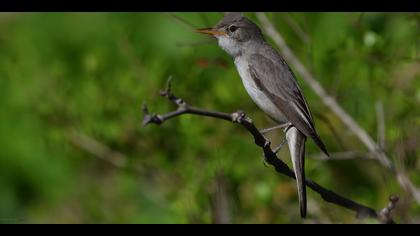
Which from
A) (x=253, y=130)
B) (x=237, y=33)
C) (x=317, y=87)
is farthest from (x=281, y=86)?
(x=253, y=130)

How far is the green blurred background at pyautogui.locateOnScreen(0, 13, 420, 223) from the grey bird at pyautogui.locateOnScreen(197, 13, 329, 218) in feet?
0.67

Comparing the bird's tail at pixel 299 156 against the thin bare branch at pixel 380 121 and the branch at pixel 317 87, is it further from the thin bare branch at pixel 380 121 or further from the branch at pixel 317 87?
the branch at pixel 317 87

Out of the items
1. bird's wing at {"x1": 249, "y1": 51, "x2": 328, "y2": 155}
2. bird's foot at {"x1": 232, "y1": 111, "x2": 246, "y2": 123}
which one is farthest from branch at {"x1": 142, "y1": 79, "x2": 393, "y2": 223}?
bird's wing at {"x1": 249, "y1": 51, "x2": 328, "y2": 155}

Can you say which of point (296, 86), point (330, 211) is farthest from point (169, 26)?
point (296, 86)

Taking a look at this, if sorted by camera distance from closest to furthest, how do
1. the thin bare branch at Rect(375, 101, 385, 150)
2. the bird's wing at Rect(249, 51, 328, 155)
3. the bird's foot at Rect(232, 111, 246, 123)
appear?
the bird's foot at Rect(232, 111, 246, 123) < the bird's wing at Rect(249, 51, 328, 155) < the thin bare branch at Rect(375, 101, 385, 150)

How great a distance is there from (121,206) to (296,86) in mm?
2570

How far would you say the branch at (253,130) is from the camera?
2.23 m

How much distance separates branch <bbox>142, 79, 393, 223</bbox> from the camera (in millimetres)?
2232

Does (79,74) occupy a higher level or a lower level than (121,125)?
higher

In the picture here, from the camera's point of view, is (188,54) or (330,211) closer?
(330,211)

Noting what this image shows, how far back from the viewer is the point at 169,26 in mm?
6801

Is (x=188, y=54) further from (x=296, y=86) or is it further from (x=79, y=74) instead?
(x=79, y=74)

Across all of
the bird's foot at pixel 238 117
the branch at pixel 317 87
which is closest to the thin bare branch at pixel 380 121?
the branch at pixel 317 87

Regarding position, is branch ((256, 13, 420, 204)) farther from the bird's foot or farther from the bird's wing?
the bird's foot
